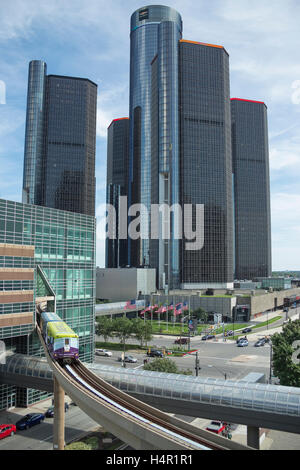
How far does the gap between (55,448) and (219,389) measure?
1714 centimetres

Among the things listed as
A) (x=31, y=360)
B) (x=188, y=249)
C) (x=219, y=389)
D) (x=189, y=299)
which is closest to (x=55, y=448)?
(x=31, y=360)

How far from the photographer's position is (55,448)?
122 ft

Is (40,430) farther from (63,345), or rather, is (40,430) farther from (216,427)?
(216,427)

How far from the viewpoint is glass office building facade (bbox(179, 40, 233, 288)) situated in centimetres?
17300

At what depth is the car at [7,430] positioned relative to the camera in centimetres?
4158

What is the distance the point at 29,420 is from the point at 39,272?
64.9ft

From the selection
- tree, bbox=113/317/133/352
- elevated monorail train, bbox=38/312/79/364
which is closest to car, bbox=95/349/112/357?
tree, bbox=113/317/133/352

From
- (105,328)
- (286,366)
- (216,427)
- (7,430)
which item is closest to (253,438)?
(216,427)

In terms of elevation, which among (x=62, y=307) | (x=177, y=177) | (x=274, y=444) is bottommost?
(x=274, y=444)

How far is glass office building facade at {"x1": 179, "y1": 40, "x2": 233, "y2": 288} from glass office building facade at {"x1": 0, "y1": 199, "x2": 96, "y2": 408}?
109833mm

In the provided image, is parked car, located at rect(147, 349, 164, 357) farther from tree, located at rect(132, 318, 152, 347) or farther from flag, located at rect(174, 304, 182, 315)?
flag, located at rect(174, 304, 182, 315)
